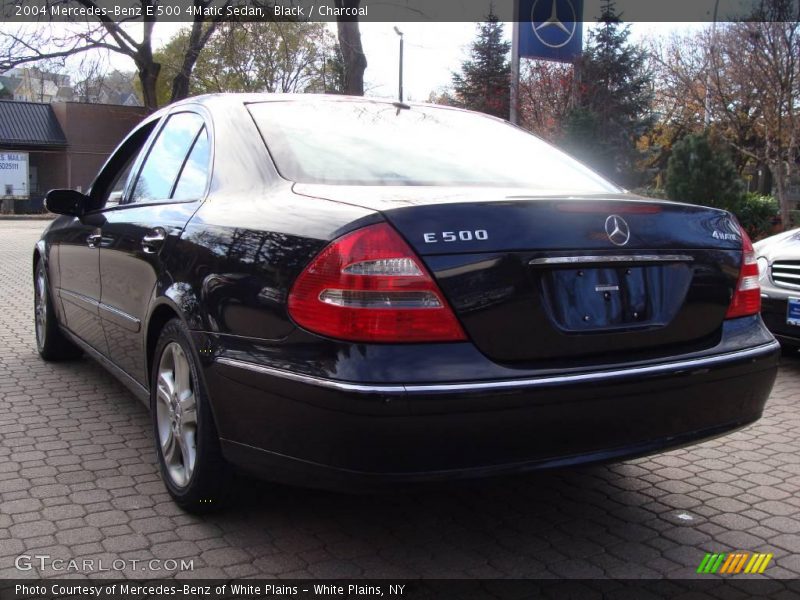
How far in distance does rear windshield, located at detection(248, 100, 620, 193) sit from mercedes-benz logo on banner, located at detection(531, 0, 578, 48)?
1047 centimetres

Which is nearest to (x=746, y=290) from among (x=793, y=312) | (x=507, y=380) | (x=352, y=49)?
(x=507, y=380)

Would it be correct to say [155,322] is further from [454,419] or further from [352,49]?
[352,49]

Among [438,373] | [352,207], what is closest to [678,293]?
[438,373]

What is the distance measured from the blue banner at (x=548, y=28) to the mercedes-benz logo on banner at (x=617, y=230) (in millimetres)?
11534

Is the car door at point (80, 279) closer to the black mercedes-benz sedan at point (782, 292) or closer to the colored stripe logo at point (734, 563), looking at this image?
the colored stripe logo at point (734, 563)

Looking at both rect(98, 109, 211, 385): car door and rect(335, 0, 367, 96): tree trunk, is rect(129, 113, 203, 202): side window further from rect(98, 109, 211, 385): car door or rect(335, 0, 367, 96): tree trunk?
rect(335, 0, 367, 96): tree trunk

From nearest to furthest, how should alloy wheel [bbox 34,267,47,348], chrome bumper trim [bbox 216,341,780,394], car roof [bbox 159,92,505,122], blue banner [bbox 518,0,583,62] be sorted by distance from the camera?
chrome bumper trim [bbox 216,341,780,394] < car roof [bbox 159,92,505,122] < alloy wheel [bbox 34,267,47,348] < blue banner [bbox 518,0,583,62]

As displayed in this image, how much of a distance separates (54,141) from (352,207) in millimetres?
47919

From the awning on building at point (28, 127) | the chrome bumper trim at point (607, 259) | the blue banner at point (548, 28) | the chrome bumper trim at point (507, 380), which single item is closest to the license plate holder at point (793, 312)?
the chrome bumper trim at point (507, 380)

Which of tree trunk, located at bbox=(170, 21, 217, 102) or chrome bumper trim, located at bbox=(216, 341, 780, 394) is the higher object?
tree trunk, located at bbox=(170, 21, 217, 102)

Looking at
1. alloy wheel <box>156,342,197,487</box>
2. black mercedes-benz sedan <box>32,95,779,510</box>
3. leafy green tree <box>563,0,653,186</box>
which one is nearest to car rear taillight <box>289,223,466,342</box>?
black mercedes-benz sedan <box>32,95,779,510</box>

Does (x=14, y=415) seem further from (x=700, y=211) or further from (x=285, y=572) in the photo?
(x=700, y=211)

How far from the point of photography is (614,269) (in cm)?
269

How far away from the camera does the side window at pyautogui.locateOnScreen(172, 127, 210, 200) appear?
346 cm
